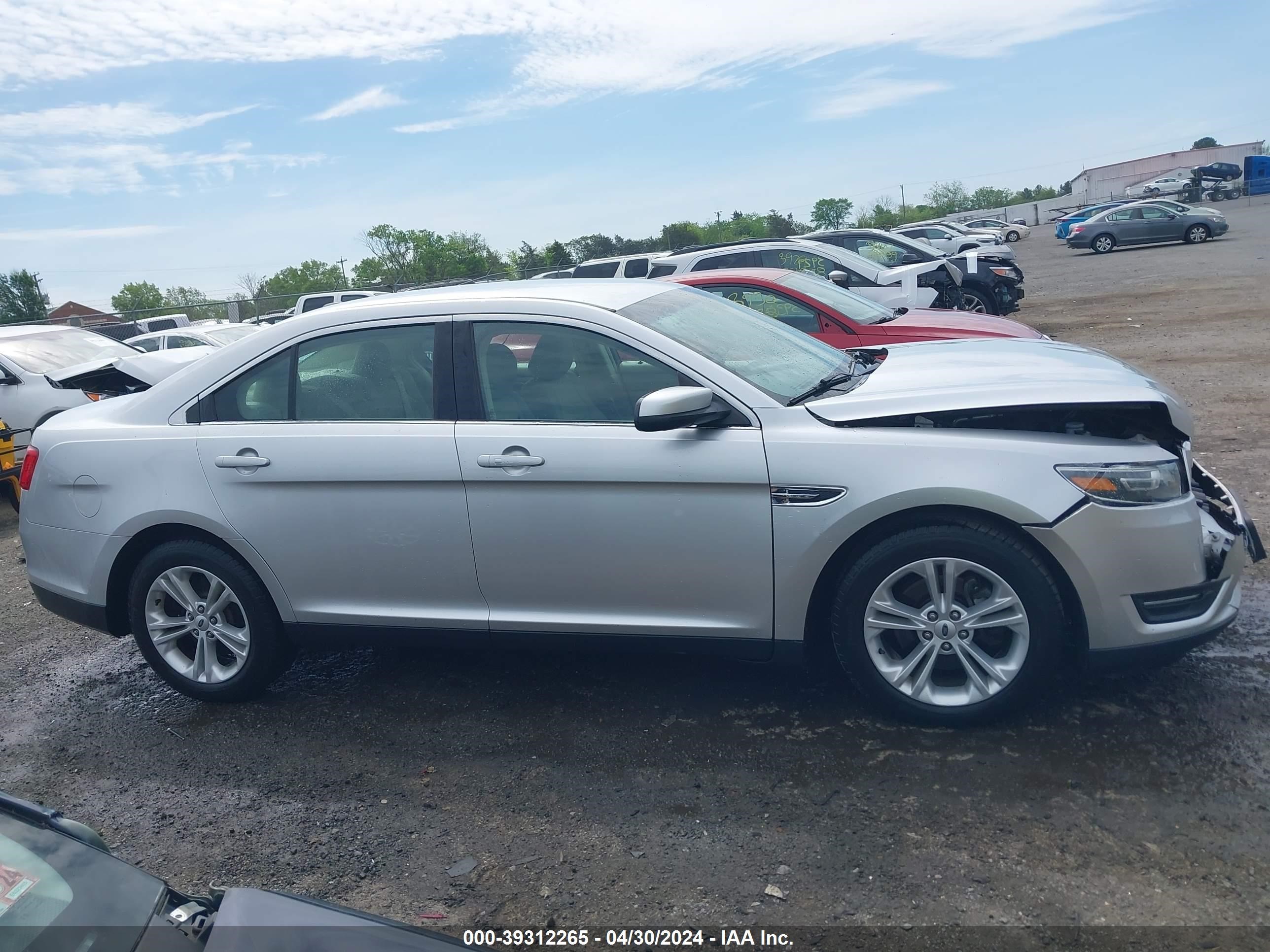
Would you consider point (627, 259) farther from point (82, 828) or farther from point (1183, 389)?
point (82, 828)

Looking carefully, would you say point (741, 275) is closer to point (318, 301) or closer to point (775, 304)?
point (775, 304)

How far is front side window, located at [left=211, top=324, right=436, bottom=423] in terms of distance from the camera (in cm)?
430

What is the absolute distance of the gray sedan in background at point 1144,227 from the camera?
116 feet

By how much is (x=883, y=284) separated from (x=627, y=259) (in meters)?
6.74

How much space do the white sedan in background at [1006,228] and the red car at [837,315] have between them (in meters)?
45.0

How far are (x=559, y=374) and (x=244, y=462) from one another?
1.42 meters

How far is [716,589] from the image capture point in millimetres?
3863

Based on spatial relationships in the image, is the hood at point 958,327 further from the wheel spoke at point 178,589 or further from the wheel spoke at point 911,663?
the wheel spoke at point 178,589

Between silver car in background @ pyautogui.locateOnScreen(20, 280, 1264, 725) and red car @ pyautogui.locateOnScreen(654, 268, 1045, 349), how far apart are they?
10.2 ft

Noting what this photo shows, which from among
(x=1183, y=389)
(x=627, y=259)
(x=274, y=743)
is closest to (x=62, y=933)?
(x=274, y=743)

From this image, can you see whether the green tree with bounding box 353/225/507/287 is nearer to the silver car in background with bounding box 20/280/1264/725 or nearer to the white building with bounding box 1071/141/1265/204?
the silver car in background with bounding box 20/280/1264/725

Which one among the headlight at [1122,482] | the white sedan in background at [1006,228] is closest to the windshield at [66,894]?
the headlight at [1122,482]

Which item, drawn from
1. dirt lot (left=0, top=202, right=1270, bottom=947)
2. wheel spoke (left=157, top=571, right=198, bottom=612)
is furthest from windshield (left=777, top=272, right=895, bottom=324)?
wheel spoke (left=157, top=571, right=198, bottom=612)

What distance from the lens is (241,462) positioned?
4363mm
